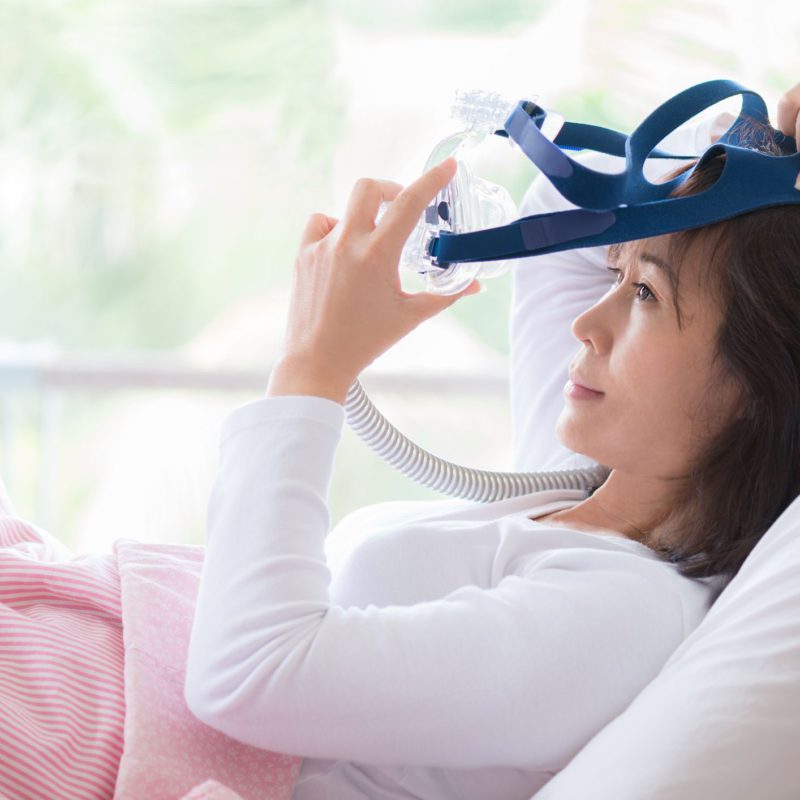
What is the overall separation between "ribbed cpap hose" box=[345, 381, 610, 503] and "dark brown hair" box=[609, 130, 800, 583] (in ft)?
0.69

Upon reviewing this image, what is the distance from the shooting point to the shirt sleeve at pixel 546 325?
1.52 m

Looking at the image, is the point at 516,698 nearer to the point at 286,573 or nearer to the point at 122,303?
the point at 286,573

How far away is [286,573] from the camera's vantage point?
94 cm

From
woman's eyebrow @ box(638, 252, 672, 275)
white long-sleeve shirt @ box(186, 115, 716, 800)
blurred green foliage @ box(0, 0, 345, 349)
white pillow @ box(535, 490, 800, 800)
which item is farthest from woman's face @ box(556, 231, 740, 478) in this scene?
blurred green foliage @ box(0, 0, 345, 349)

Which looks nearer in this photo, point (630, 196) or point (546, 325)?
point (630, 196)

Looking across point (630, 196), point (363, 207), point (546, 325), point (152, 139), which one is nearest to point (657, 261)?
point (630, 196)

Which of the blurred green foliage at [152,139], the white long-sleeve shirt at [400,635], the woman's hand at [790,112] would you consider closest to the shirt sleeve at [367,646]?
the white long-sleeve shirt at [400,635]

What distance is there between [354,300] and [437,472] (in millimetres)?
381

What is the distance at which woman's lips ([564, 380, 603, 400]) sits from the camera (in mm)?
1188

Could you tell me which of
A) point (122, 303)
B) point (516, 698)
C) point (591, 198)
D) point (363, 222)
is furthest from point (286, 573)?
point (122, 303)

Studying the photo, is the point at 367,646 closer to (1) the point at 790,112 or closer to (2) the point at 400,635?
(2) the point at 400,635

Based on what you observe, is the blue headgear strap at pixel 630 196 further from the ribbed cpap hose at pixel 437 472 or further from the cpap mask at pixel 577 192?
the ribbed cpap hose at pixel 437 472

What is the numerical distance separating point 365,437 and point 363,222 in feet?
1.12

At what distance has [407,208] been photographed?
999mm
